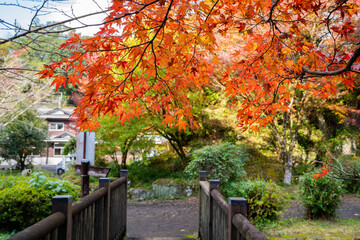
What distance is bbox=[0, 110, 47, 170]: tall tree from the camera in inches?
662

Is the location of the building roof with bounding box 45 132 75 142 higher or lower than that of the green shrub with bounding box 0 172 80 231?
higher

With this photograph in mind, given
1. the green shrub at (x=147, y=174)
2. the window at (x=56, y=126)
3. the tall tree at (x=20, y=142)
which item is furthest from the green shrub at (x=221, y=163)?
the window at (x=56, y=126)

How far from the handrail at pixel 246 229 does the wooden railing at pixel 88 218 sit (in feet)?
4.10

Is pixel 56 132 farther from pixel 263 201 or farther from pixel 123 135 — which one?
pixel 263 201

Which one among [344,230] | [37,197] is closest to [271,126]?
[344,230]

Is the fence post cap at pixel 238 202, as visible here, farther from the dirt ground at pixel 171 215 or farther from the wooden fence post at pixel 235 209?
the dirt ground at pixel 171 215

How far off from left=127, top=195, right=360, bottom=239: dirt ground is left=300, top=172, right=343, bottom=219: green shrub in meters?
0.36

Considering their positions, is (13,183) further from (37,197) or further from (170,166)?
(170,166)

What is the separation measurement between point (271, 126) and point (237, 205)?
387 inches

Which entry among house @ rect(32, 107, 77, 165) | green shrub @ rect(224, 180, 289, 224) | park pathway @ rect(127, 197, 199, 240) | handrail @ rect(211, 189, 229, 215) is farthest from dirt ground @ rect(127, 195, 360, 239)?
house @ rect(32, 107, 77, 165)

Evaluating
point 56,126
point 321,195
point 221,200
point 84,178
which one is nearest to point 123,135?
point 84,178

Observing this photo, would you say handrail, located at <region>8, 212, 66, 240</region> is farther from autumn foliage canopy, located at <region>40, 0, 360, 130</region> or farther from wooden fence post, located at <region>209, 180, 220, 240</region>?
wooden fence post, located at <region>209, 180, 220, 240</region>

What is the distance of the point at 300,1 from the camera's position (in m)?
3.12

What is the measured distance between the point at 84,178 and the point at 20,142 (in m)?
15.4
